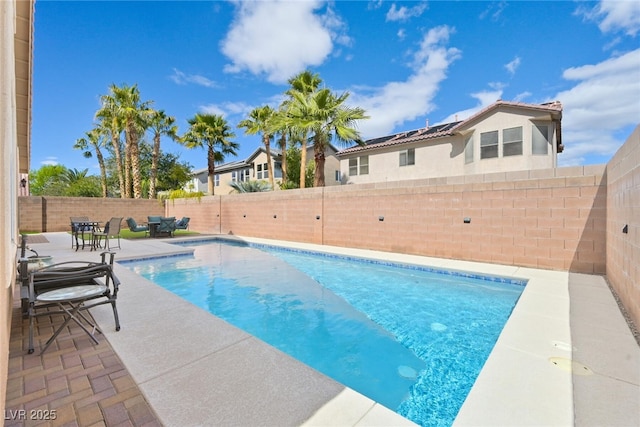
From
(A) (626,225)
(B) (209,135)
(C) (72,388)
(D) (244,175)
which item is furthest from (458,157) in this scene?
(D) (244,175)

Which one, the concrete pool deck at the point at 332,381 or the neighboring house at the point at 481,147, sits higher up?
the neighboring house at the point at 481,147

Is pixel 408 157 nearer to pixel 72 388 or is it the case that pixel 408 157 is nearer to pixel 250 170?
pixel 250 170

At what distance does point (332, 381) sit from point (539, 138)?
49.9 ft

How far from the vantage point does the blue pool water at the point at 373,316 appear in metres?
3.29

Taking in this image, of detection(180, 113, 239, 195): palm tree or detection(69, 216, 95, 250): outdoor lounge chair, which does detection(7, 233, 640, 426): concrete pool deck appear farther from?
detection(180, 113, 239, 195): palm tree

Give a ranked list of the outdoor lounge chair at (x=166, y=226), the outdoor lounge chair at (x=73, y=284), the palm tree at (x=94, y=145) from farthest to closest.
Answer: the palm tree at (x=94, y=145), the outdoor lounge chair at (x=166, y=226), the outdoor lounge chair at (x=73, y=284)

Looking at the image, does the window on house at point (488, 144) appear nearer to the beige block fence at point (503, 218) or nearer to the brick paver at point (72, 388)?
the beige block fence at point (503, 218)

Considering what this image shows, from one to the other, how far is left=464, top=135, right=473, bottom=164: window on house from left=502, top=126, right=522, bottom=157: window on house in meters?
1.42

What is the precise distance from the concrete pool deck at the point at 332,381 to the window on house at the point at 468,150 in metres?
12.0

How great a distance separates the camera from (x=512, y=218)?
7.53 m

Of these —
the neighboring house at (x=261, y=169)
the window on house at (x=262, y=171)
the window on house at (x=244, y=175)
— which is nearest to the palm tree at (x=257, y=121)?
the neighboring house at (x=261, y=169)

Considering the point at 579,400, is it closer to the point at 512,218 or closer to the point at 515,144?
the point at 512,218

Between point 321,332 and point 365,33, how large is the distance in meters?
12.7

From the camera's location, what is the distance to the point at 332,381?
2.49 meters
